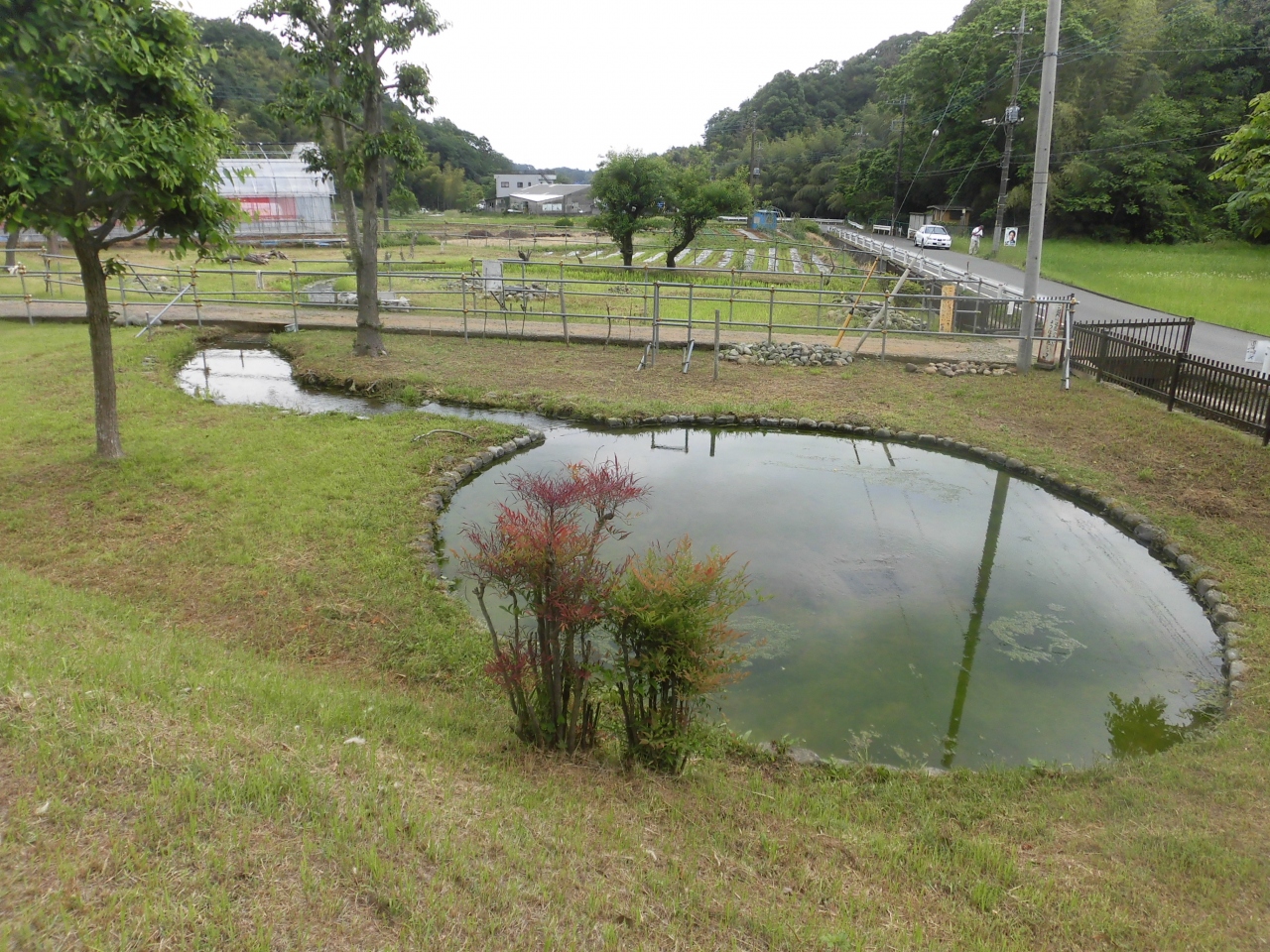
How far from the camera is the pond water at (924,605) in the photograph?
482 centimetres

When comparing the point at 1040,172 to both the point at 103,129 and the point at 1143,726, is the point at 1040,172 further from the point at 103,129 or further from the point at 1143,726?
the point at 103,129

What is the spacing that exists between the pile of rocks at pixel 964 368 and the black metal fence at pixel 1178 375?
1.16m

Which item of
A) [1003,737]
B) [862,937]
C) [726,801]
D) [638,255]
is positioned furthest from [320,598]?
[638,255]

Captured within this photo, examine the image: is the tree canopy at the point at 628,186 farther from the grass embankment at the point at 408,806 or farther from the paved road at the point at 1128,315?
the grass embankment at the point at 408,806

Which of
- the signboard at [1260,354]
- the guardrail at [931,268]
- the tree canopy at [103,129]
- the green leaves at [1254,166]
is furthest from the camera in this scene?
the guardrail at [931,268]

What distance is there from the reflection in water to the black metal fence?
579 centimetres

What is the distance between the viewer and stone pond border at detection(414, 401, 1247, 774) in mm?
5371

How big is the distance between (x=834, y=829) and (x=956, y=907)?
63 cm

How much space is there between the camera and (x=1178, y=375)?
34.3ft

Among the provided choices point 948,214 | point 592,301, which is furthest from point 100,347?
point 948,214

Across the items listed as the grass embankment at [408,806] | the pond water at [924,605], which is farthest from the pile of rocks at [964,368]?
the grass embankment at [408,806]

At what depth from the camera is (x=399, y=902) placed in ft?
8.39

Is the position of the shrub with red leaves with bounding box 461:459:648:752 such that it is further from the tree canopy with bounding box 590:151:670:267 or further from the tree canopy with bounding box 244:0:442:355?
the tree canopy with bounding box 590:151:670:267

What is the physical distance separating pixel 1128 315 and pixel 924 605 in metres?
16.4
